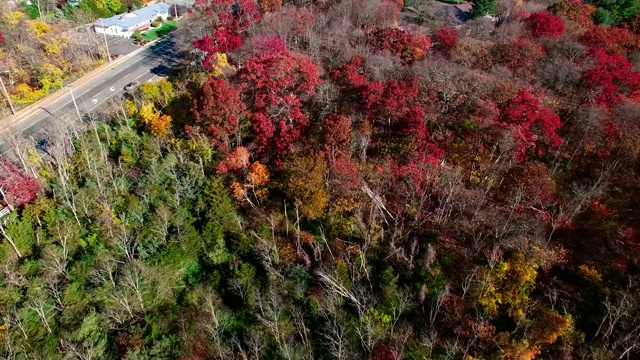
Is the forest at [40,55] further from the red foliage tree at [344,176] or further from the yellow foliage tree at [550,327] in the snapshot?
the yellow foliage tree at [550,327]

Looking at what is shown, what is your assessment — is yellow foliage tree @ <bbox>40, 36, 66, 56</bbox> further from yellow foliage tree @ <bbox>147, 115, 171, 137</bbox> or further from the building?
yellow foliage tree @ <bbox>147, 115, 171, 137</bbox>

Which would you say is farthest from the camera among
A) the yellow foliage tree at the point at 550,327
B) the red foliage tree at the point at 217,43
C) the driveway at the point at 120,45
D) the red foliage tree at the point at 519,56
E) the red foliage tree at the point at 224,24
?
the driveway at the point at 120,45

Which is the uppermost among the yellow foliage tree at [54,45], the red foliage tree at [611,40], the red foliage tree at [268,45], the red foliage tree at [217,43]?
the red foliage tree at [611,40]

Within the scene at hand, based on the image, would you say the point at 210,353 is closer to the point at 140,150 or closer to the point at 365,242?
the point at 365,242

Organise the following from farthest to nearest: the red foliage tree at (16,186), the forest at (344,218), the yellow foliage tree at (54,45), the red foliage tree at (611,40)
→ the yellow foliage tree at (54,45) < the red foliage tree at (611,40) < the red foliage tree at (16,186) < the forest at (344,218)

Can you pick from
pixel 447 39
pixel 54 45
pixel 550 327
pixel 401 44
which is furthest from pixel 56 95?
pixel 550 327

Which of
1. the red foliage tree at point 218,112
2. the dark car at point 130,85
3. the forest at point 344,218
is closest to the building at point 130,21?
the dark car at point 130,85
